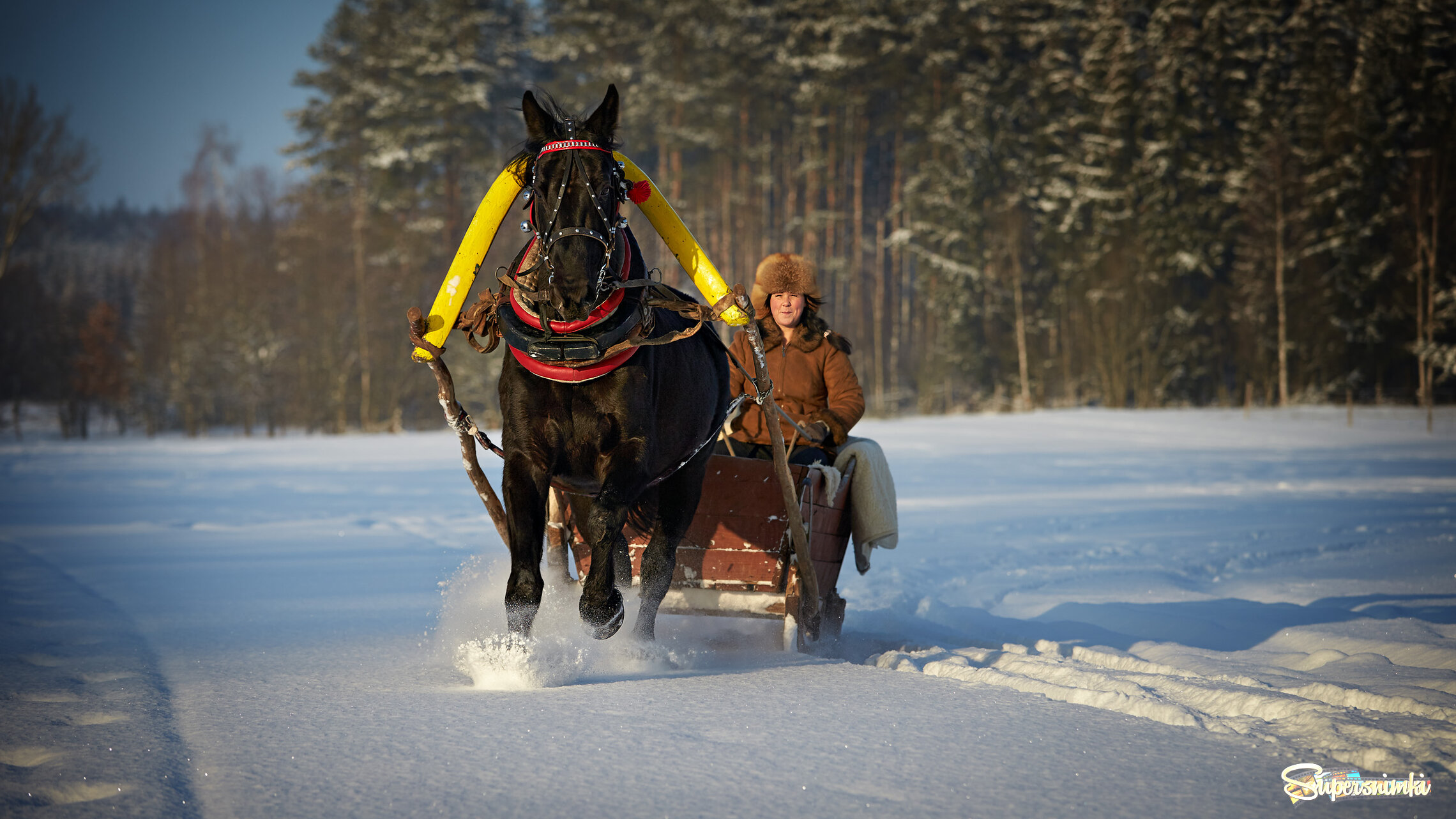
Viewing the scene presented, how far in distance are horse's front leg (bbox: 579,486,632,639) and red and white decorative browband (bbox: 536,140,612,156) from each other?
4.04 ft

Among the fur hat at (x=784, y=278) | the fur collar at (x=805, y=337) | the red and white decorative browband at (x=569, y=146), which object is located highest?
the red and white decorative browband at (x=569, y=146)

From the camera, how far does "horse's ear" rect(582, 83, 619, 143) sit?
3715mm

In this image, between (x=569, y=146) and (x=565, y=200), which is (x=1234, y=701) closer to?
(x=565, y=200)

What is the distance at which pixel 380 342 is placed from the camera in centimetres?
3175

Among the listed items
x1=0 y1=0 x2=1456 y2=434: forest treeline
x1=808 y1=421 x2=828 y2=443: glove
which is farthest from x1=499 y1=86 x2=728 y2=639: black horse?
x1=0 y1=0 x2=1456 y2=434: forest treeline

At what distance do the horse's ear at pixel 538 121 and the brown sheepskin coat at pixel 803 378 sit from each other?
6.58 feet

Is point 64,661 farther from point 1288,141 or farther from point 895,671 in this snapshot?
point 1288,141

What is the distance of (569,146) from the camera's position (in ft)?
11.8

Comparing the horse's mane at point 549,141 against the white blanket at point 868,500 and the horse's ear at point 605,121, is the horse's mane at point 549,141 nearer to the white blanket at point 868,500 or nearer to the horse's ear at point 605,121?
the horse's ear at point 605,121

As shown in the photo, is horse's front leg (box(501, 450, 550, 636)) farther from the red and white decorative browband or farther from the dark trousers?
the dark trousers

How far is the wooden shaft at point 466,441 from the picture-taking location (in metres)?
4.16

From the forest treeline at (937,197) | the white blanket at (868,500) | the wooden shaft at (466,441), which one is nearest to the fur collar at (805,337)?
the white blanket at (868,500)

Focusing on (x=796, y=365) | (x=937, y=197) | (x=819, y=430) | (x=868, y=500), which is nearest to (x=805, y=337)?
(x=796, y=365)

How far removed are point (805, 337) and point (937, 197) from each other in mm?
29054
